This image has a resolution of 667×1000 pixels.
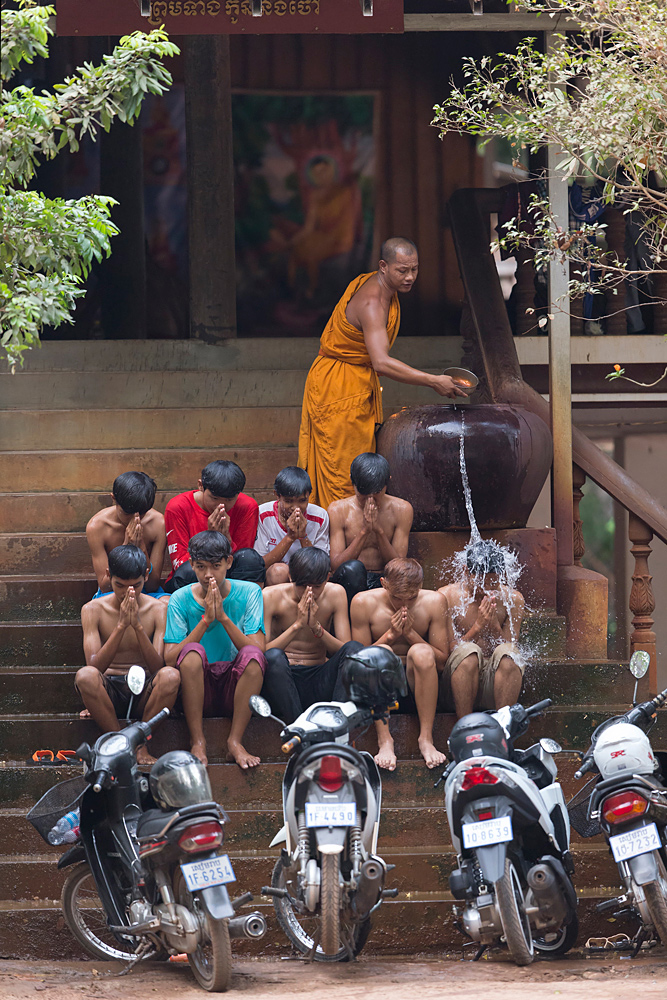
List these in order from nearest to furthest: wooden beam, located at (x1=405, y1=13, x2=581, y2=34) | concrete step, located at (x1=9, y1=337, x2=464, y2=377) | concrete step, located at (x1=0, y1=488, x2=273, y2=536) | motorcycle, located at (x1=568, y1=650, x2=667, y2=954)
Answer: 1. motorcycle, located at (x1=568, y1=650, x2=667, y2=954)
2. wooden beam, located at (x1=405, y1=13, x2=581, y2=34)
3. concrete step, located at (x1=0, y1=488, x2=273, y2=536)
4. concrete step, located at (x1=9, y1=337, x2=464, y2=377)

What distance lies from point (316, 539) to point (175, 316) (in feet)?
14.3

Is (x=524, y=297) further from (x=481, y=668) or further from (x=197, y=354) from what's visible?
(x=481, y=668)

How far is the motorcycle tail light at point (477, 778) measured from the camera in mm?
4461

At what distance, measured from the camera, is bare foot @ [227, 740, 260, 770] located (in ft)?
18.2

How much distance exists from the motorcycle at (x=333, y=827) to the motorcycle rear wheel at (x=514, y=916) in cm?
43

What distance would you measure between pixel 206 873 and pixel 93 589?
258 cm

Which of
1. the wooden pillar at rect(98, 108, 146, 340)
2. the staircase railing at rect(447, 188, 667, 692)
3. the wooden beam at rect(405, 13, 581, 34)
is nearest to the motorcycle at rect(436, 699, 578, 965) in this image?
the staircase railing at rect(447, 188, 667, 692)

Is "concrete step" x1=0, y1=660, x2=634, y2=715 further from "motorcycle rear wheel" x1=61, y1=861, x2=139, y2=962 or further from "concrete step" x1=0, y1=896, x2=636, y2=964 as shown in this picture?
"motorcycle rear wheel" x1=61, y1=861, x2=139, y2=962

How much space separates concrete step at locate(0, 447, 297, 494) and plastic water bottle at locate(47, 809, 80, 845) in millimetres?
3119

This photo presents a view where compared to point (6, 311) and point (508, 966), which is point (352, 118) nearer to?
point (6, 311)

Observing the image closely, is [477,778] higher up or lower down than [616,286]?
lower down

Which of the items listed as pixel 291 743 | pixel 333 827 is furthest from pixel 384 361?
pixel 333 827

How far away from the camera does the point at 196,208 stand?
30.1ft

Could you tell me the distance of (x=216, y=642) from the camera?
227 inches
